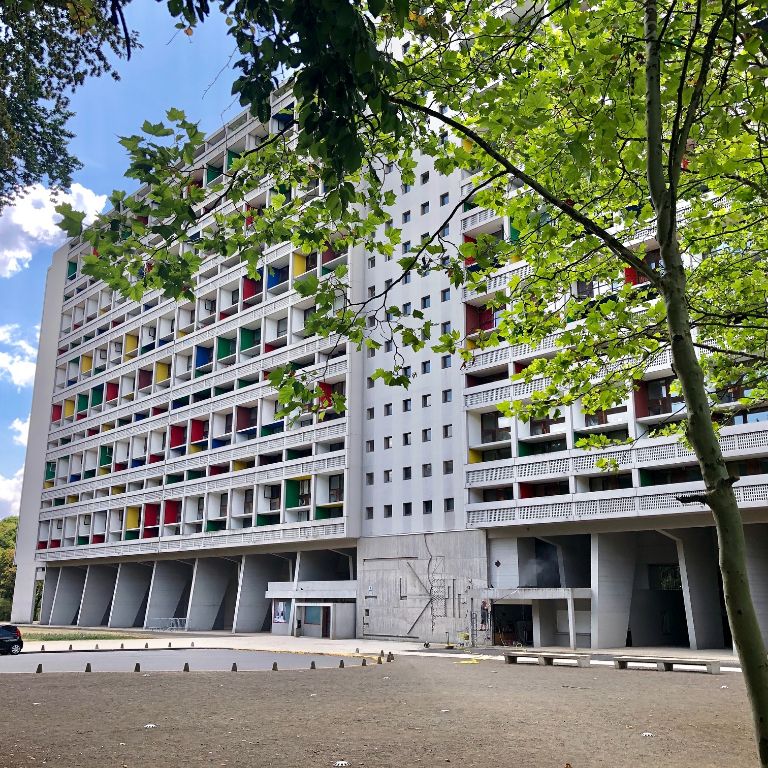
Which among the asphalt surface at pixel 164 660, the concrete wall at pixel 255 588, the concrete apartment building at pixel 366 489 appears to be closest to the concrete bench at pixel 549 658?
the asphalt surface at pixel 164 660

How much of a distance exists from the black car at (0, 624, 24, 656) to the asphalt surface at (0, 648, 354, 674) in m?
0.55

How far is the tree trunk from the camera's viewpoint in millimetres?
6129

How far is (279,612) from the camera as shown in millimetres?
48281

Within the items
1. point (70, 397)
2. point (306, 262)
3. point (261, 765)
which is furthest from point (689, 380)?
point (70, 397)

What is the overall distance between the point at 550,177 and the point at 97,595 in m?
67.5

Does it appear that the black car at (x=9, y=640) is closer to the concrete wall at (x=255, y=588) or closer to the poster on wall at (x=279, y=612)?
the poster on wall at (x=279, y=612)

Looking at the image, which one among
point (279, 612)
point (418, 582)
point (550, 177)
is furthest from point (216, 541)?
point (550, 177)

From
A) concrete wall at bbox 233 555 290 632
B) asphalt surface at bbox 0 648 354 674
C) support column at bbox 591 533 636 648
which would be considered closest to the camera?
asphalt surface at bbox 0 648 354 674

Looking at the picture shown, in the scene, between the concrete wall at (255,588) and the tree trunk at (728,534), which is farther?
the concrete wall at (255,588)

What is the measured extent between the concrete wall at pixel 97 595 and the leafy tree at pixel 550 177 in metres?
64.7

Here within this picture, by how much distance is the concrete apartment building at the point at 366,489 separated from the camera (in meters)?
34.8

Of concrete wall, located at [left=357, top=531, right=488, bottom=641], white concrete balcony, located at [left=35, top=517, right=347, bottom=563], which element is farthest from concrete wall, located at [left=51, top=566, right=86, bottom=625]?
concrete wall, located at [left=357, top=531, right=488, bottom=641]

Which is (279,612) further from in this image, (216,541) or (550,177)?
(550,177)

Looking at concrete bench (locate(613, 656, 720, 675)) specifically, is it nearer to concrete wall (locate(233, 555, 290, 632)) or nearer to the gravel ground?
the gravel ground
